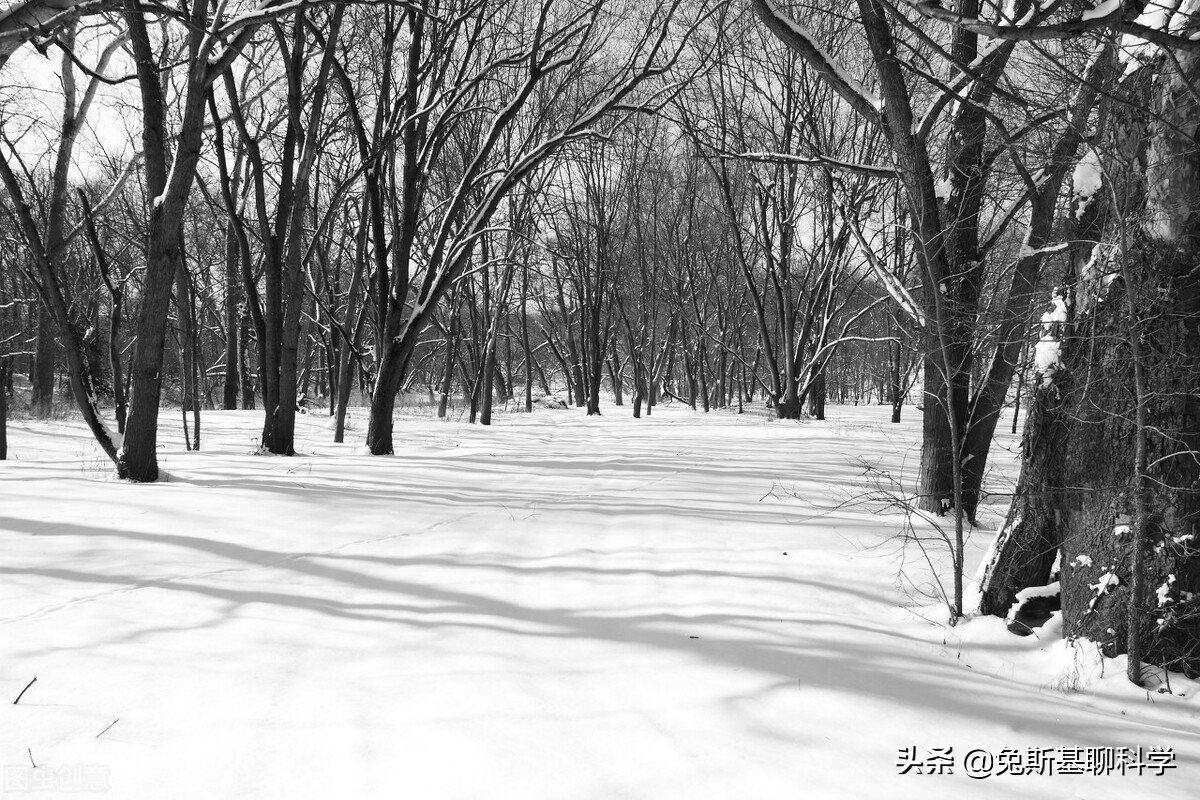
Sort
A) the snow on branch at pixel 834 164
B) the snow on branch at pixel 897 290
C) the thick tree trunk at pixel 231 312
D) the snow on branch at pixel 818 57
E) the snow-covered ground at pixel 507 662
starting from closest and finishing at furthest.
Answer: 1. the snow-covered ground at pixel 507 662
2. the snow on branch at pixel 897 290
3. the snow on branch at pixel 818 57
4. the snow on branch at pixel 834 164
5. the thick tree trunk at pixel 231 312

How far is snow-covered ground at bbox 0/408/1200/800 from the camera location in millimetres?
2145

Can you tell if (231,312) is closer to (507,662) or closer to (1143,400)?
(507,662)

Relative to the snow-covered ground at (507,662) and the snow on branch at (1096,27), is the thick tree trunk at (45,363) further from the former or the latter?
the snow on branch at (1096,27)

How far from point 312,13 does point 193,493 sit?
725 cm

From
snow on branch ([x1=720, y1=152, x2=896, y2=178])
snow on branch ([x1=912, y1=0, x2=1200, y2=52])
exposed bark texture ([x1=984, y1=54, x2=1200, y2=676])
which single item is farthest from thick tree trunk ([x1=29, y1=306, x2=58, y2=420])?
exposed bark texture ([x1=984, y1=54, x2=1200, y2=676])

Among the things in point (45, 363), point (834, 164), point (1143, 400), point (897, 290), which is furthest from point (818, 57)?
point (45, 363)

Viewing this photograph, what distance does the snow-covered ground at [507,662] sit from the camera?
214cm

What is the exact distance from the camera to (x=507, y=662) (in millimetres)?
2893

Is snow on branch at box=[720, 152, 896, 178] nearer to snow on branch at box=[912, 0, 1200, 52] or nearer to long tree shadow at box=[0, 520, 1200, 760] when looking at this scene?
snow on branch at box=[912, 0, 1200, 52]

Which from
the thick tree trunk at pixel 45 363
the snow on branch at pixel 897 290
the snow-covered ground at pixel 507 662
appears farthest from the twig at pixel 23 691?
the thick tree trunk at pixel 45 363

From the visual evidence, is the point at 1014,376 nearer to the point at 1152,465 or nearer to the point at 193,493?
the point at 1152,465

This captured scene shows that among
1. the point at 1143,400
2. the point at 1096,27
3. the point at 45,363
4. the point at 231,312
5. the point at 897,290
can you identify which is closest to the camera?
the point at 1096,27

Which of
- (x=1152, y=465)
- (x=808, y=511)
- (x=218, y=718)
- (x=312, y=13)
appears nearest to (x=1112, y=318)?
(x=1152, y=465)

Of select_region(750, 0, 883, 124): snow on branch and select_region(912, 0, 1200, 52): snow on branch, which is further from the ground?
select_region(750, 0, 883, 124): snow on branch
